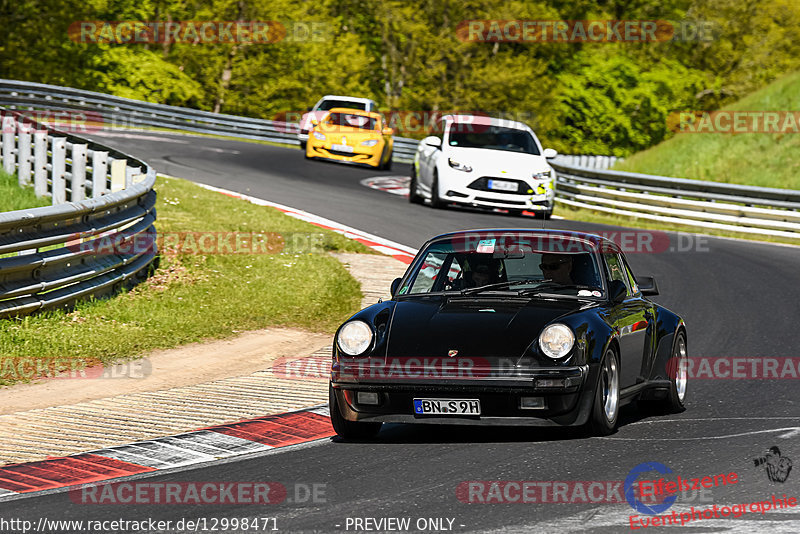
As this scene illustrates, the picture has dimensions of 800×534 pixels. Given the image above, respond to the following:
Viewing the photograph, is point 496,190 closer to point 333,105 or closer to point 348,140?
point 348,140

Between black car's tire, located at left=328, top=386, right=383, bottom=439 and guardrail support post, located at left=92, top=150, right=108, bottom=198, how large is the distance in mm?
8780

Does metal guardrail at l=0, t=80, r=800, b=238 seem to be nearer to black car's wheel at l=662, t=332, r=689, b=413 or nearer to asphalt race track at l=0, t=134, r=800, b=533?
asphalt race track at l=0, t=134, r=800, b=533

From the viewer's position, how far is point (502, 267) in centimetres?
833

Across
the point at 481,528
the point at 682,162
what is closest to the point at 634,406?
the point at 481,528

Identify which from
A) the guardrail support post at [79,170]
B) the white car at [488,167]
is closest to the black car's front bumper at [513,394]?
the guardrail support post at [79,170]

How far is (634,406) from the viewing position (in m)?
9.09

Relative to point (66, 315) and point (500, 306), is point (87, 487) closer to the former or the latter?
point (500, 306)

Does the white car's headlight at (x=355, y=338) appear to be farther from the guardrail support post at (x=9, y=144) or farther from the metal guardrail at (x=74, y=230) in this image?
the guardrail support post at (x=9, y=144)

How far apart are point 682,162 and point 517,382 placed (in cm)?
2805

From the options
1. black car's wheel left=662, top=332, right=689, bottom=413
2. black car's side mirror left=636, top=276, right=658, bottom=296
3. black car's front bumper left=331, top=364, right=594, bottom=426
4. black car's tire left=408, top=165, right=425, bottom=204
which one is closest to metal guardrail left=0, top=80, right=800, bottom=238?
black car's tire left=408, top=165, right=425, bottom=204

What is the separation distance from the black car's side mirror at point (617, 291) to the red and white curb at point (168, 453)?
2066 millimetres

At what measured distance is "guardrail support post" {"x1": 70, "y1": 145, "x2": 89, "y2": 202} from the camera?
52.0ft

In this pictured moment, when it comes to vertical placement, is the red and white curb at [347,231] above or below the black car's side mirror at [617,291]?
below

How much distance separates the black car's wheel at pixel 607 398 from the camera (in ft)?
23.6
